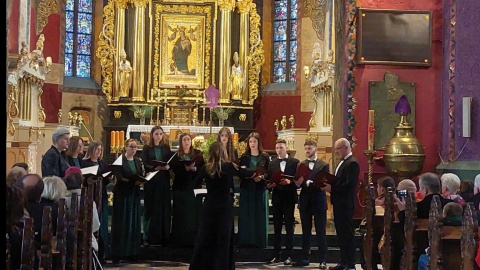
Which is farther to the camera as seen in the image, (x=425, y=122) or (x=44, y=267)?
(x=425, y=122)

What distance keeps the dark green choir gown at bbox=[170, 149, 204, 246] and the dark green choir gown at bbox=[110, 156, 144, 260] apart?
0.61 meters

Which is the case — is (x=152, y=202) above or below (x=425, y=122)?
below

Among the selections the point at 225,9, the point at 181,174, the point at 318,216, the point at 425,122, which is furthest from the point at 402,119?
the point at 225,9

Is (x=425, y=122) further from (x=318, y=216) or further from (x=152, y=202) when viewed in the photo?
(x=152, y=202)

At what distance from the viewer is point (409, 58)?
11164 mm

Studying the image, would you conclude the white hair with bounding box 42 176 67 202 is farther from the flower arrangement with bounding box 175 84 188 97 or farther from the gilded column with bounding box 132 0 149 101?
the flower arrangement with bounding box 175 84 188 97

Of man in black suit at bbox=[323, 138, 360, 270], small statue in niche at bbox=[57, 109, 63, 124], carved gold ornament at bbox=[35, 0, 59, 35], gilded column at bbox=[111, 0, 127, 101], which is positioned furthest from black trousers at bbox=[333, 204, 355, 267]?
carved gold ornament at bbox=[35, 0, 59, 35]

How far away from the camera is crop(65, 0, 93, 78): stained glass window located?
20.3 metres

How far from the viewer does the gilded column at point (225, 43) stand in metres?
20.0

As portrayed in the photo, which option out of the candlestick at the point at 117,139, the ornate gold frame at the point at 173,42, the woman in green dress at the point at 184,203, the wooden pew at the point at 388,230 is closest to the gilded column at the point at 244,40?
the ornate gold frame at the point at 173,42

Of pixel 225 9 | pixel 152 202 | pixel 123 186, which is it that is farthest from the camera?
pixel 225 9

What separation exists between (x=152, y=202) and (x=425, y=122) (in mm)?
4401

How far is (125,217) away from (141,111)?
10933mm

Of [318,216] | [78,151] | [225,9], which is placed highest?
[225,9]
